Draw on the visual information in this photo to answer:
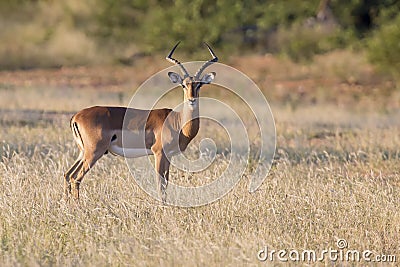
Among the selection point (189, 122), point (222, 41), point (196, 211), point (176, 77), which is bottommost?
point (196, 211)

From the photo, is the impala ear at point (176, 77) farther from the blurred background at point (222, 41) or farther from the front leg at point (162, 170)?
the blurred background at point (222, 41)

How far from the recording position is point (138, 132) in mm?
9102

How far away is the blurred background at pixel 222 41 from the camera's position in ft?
80.6

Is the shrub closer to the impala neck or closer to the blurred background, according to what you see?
the blurred background

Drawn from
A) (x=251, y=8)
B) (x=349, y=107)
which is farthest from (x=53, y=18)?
(x=349, y=107)

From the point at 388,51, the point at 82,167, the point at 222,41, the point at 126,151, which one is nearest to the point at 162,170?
the point at 126,151

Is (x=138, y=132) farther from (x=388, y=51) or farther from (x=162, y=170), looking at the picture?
(x=388, y=51)

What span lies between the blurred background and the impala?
44.6 feet

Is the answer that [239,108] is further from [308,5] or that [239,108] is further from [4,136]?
[308,5]

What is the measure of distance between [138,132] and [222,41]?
20295 millimetres

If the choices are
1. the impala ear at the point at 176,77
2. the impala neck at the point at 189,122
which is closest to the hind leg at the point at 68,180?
the impala neck at the point at 189,122

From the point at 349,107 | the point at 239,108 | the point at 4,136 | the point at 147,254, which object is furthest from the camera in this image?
the point at 349,107

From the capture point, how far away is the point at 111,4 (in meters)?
32.0

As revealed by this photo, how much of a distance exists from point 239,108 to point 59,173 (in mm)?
10141
